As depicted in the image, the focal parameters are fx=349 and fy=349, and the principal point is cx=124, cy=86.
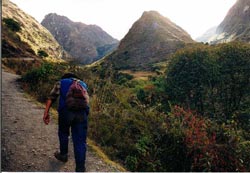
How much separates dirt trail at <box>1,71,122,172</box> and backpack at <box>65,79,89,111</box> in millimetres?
919

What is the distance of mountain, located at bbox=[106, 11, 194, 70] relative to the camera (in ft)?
178

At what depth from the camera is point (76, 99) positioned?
399 cm

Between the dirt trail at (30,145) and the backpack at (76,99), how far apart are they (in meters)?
0.92

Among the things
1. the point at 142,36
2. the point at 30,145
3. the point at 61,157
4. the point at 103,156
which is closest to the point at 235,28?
the point at 142,36

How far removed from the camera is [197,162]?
5.11 m

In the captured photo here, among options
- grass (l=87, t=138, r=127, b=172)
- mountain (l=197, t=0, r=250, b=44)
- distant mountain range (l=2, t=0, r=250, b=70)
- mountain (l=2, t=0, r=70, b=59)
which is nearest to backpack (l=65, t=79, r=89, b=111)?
grass (l=87, t=138, r=127, b=172)

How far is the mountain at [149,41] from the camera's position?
54.4 m

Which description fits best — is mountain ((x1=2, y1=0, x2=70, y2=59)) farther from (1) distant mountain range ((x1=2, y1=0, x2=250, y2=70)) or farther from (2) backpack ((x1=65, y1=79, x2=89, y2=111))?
(2) backpack ((x1=65, y1=79, x2=89, y2=111))

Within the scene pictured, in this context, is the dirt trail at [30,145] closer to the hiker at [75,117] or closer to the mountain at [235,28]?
the hiker at [75,117]

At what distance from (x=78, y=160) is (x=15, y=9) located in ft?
Answer: 123

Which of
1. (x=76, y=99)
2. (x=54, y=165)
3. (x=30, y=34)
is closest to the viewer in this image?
(x=76, y=99)

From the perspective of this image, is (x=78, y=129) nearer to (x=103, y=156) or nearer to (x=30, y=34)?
(x=103, y=156)

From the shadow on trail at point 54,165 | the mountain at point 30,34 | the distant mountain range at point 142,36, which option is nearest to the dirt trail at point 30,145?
the shadow on trail at point 54,165

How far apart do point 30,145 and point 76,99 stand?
1427 mm
